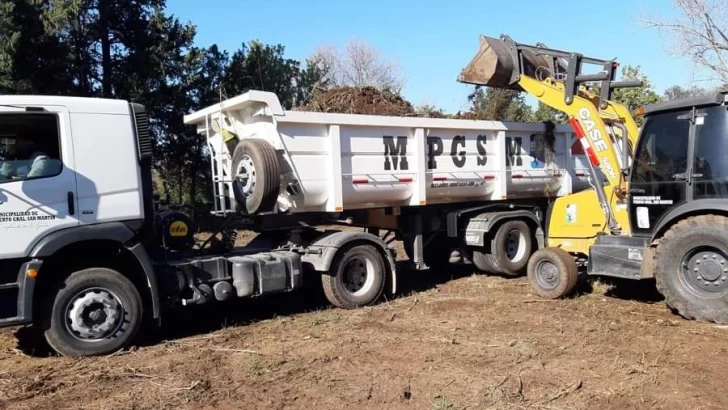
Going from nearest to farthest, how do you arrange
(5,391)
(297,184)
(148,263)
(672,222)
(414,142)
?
1. (5,391)
2. (148,263)
3. (672,222)
4. (297,184)
5. (414,142)

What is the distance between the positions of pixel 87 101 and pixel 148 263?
5.54 feet

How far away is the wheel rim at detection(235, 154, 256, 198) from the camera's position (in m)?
7.36

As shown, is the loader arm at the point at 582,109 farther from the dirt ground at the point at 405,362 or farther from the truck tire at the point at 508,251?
the dirt ground at the point at 405,362

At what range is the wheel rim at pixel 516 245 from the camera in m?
9.79

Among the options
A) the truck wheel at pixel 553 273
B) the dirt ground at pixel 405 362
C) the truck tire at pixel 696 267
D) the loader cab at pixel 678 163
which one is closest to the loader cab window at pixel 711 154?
the loader cab at pixel 678 163

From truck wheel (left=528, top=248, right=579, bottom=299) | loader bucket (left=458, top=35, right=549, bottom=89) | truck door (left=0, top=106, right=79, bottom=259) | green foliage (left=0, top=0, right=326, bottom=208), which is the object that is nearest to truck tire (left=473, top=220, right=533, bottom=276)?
truck wheel (left=528, top=248, right=579, bottom=299)

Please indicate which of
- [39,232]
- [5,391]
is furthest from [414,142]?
[5,391]

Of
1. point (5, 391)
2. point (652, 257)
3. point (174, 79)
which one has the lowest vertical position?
point (5, 391)

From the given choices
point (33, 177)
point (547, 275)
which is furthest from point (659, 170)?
point (33, 177)

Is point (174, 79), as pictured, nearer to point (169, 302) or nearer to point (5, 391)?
point (169, 302)

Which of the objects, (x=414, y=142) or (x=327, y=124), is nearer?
(x=327, y=124)

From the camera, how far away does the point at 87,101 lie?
6.07 meters

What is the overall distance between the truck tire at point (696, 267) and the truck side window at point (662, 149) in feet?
2.07

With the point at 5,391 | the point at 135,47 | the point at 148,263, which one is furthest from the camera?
the point at 135,47
